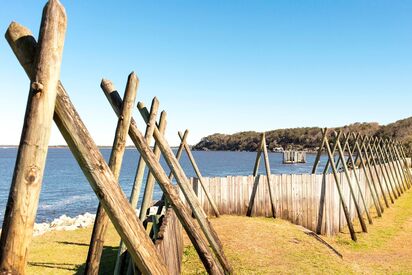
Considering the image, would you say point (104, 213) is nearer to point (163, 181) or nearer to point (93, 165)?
point (163, 181)

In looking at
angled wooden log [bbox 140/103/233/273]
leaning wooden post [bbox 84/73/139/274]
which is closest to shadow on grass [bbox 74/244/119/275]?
angled wooden log [bbox 140/103/233/273]

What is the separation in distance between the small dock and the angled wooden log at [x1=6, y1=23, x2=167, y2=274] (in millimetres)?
93879

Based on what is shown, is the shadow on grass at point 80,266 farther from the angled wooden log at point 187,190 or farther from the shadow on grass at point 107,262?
the angled wooden log at point 187,190

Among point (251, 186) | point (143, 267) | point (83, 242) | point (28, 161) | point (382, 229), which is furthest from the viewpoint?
point (382, 229)

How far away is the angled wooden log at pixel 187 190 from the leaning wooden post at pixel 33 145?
140 inches

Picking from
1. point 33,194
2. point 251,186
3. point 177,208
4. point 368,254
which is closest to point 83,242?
point 251,186

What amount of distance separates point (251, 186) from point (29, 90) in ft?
39.3

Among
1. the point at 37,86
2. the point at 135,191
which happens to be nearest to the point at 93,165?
the point at 37,86

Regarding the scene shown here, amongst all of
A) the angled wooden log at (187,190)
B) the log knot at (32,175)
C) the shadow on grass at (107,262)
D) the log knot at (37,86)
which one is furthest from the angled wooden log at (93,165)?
the shadow on grass at (107,262)

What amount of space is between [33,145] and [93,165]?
58 centimetres

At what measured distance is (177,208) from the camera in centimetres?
535

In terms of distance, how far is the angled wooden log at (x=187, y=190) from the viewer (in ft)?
21.8

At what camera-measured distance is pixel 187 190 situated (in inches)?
272

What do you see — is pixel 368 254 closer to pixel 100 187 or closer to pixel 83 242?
pixel 83 242
